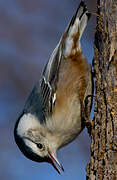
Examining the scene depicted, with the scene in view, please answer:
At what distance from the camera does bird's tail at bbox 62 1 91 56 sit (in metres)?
2.72

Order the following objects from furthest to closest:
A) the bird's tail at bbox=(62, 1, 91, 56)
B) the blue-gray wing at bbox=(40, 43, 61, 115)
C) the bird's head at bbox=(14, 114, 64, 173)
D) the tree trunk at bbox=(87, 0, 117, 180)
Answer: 1. the bird's head at bbox=(14, 114, 64, 173)
2. the blue-gray wing at bbox=(40, 43, 61, 115)
3. the bird's tail at bbox=(62, 1, 91, 56)
4. the tree trunk at bbox=(87, 0, 117, 180)

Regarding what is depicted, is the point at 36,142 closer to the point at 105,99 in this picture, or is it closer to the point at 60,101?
the point at 60,101

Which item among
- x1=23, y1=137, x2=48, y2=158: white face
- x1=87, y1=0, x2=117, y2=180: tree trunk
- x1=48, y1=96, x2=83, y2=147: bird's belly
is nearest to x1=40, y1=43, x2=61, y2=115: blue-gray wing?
x1=48, y1=96, x2=83, y2=147: bird's belly

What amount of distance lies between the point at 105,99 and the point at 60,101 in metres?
0.69

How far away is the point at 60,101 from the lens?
281cm

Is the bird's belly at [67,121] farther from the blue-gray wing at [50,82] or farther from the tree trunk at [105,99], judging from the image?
the tree trunk at [105,99]

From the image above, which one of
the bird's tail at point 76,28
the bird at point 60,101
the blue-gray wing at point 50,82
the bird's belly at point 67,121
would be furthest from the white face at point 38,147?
the bird's tail at point 76,28

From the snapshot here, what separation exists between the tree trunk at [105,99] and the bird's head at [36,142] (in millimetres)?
796

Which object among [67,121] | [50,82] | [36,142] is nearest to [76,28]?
[50,82]

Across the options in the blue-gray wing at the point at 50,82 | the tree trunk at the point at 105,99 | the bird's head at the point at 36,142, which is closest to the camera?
the tree trunk at the point at 105,99

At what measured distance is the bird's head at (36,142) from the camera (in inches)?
117

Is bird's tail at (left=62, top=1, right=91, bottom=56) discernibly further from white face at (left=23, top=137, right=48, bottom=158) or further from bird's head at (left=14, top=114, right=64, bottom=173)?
white face at (left=23, top=137, right=48, bottom=158)

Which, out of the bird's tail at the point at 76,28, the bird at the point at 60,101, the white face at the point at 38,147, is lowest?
the white face at the point at 38,147

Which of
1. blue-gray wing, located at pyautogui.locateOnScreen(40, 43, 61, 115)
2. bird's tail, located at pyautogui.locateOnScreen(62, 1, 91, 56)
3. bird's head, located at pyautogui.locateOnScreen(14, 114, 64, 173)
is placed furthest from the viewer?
bird's head, located at pyautogui.locateOnScreen(14, 114, 64, 173)
